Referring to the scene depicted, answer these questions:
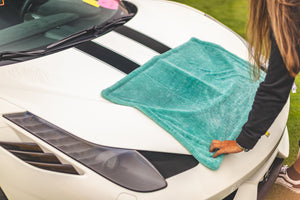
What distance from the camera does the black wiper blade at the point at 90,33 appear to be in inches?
77.4

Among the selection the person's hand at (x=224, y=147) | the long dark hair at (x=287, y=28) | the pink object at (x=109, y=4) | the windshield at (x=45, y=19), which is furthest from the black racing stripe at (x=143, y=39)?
the long dark hair at (x=287, y=28)

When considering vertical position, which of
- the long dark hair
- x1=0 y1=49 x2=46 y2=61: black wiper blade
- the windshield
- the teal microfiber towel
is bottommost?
the teal microfiber towel

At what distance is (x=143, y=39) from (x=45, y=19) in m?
0.63

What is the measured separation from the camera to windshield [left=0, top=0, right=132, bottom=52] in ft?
6.42

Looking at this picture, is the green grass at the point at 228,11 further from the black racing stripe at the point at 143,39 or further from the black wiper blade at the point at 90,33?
the black wiper blade at the point at 90,33

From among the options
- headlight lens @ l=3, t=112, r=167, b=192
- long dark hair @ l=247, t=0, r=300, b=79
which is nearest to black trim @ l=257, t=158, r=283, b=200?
headlight lens @ l=3, t=112, r=167, b=192

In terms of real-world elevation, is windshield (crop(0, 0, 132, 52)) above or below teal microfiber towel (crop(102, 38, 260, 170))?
above

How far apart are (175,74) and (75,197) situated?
2.94ft

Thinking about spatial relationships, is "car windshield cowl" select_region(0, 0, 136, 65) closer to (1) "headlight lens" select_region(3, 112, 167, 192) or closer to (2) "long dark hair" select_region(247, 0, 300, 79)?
(1) "headlight lens" select_region(3, 112, 167, 192)

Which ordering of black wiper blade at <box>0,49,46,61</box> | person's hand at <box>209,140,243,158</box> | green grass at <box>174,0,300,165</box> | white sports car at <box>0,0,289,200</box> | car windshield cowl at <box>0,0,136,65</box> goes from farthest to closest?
green grass at <box>174,0,300,165</box> < car windshield cowl at <box>0,0,136,65</box> < black wiper blade at <box>0,49,46,61</box> < person's hand at <box>209,140,243,158</box> < white sports car at <box>0,0,289,200</box>

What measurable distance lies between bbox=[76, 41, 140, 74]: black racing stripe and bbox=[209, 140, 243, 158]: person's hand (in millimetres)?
632

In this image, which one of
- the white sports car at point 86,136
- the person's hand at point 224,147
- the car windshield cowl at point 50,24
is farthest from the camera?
the car windshield cowl at point 50,24

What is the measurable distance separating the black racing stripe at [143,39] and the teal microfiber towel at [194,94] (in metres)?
0.07

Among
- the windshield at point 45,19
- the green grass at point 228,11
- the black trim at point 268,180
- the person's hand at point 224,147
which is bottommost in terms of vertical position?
the black trim at point 268,180
